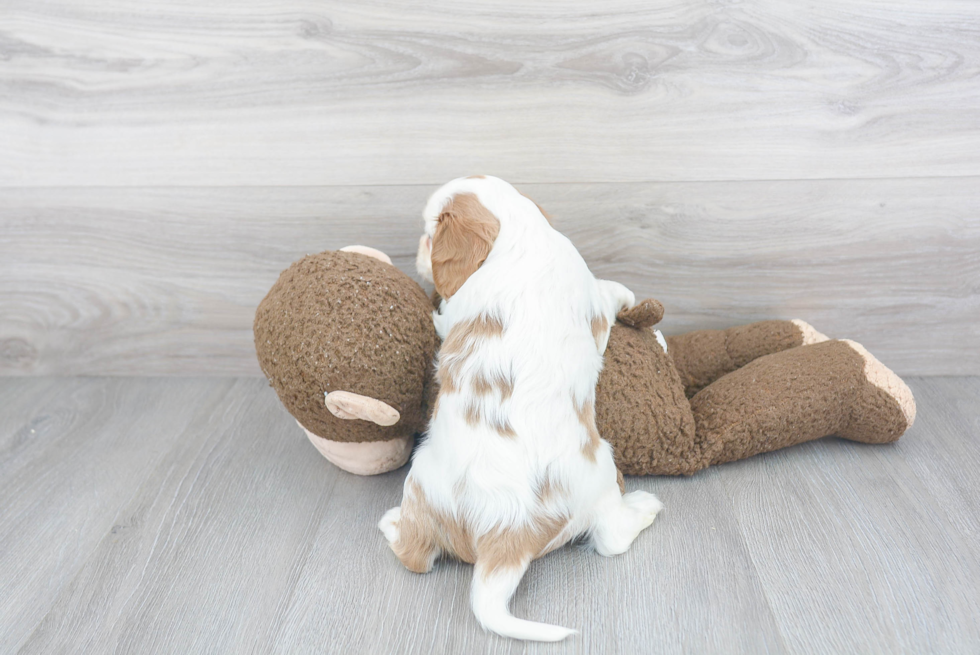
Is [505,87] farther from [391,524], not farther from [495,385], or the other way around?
[391,524]

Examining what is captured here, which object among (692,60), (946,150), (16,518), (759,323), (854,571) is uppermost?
(692,60)

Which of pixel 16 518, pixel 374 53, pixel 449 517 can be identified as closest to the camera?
pixel 449 517

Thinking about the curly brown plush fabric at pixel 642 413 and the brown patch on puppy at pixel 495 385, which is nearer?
the brown patch on puppy at pixel 495 385

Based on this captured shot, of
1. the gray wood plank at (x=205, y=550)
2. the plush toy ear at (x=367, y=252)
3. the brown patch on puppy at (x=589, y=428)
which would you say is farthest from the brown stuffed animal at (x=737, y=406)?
the gray wood plank at (x=205, y=550)

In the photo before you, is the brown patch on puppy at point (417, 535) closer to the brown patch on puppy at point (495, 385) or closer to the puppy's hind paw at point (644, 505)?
the brown patch on puppy at point (495, 385)

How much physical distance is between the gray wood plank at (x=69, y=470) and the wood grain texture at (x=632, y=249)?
161 millimetres

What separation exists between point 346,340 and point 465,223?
10.5 inches

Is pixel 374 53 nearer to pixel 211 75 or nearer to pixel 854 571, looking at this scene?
pixel 211 75

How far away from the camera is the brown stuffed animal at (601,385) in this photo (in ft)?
3.64

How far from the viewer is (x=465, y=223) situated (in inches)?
40.5

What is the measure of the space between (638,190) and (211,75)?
87 centimetres

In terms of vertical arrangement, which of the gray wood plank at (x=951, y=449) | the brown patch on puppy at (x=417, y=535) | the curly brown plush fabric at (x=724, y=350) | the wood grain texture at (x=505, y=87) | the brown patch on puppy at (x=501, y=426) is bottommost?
the brown patch on puppy at (x=417, y=535)

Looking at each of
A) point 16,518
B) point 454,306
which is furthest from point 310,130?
point 16,518

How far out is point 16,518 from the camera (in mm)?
1226
